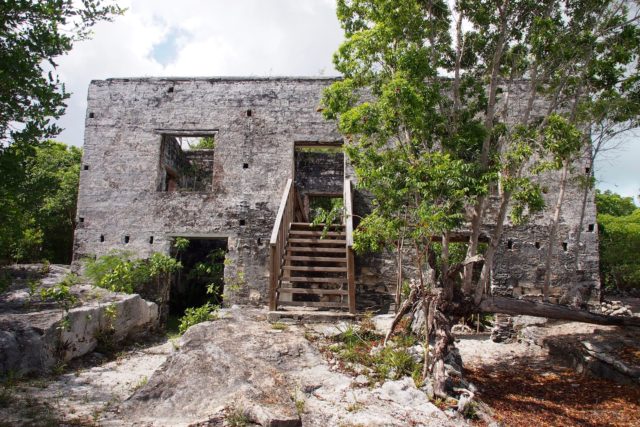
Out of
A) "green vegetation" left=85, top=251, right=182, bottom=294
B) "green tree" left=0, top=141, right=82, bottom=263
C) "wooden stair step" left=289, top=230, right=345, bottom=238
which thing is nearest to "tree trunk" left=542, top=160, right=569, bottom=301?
"wooden stair step" left=289, top=230, right=345, bottom=238

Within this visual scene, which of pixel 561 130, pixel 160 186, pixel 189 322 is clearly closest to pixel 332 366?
pixel 189 322

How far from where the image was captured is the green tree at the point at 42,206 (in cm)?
418

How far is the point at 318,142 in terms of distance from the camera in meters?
10.8

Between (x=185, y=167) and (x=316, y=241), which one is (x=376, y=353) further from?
(x=185, y=167)

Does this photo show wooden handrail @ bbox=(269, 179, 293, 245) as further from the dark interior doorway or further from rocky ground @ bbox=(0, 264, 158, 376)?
the dark interior doorway

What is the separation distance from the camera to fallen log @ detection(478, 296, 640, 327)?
21.4 ft

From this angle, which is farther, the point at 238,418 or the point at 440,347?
the point at 440,347

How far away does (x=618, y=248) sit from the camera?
626 inches

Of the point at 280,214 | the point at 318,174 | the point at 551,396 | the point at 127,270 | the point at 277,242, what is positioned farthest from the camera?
the point at 318,174

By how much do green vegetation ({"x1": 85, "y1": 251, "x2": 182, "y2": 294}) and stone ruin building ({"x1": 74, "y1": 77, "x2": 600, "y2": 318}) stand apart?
330 millimetres

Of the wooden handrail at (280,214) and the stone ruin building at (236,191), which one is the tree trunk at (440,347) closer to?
the wooden handrail at (280,214)

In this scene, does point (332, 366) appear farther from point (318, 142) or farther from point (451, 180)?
point (318, 142)

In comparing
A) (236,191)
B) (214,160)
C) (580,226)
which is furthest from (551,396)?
(214,160)

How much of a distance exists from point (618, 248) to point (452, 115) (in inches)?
501
